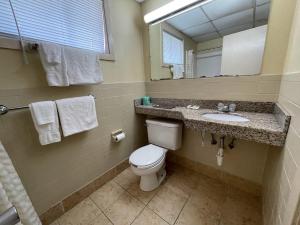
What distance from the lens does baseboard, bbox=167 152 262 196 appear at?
1384 mm

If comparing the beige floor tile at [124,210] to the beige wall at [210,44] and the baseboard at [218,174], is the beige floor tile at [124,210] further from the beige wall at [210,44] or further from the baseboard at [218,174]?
the beige wall at [210,44]

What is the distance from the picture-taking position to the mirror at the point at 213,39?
120 cm

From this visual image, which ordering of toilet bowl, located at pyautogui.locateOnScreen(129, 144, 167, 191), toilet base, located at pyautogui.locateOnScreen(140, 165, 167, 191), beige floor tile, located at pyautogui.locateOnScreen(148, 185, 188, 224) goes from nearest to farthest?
beige floor tile, located at pyautogui.locateOnScreen(148, 185, 188, 224) → toilet bowl, located at pyautogui.locateOnScreen(129, 144, 167, 191) → toilet base, located at pyautogui.locateOnScreen(140, 165, 167, 191)

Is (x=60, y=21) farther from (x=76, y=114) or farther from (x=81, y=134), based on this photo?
(x=81, y=134)

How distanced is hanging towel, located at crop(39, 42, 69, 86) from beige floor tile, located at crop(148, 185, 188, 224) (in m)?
1.38

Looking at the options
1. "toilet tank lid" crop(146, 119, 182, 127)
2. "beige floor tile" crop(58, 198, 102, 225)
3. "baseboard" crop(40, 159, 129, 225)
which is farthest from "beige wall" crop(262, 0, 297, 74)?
"beige floor tile" crop(58, 198, 102, 225)

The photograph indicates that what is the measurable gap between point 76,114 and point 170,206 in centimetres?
123

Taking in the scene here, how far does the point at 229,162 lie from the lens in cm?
149

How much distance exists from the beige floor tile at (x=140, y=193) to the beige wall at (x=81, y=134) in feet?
1.26

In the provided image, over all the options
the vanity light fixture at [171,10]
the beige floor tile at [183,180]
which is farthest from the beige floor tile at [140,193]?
the vanity light fixture at [171,10]

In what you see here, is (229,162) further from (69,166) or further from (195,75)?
(69,166)

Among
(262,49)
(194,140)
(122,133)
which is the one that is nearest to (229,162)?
(194,140)

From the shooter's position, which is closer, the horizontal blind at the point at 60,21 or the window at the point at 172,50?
the horizontal blind at the point at 60,21

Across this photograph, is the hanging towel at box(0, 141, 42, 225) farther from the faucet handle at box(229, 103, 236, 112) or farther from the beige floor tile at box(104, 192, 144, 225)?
the faucet handle at box(229, 103, 236, 112)
